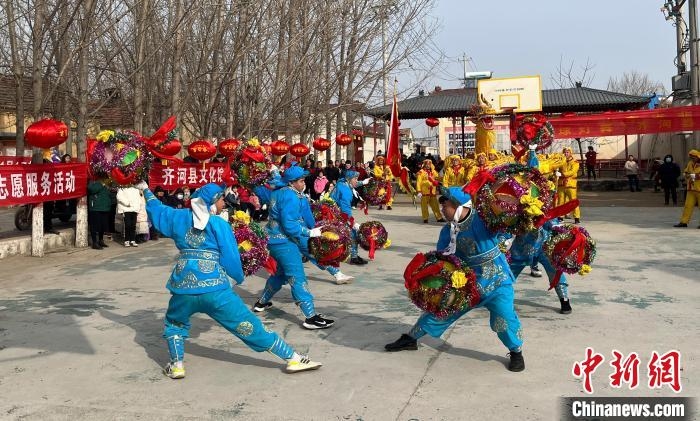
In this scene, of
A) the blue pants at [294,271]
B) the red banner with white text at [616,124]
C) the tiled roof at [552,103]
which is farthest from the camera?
the tiled roof at [552,103]

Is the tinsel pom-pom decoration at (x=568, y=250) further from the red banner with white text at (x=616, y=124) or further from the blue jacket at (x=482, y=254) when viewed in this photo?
the red banner with white text at (x=616, y=124)

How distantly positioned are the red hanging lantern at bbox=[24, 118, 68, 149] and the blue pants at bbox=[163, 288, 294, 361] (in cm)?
525

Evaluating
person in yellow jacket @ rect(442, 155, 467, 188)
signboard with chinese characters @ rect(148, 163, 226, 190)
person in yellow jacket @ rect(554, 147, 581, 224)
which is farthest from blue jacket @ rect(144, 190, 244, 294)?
person in yellow jacket @ rect(554, 147, 581, 224)

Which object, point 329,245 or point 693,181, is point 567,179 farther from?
point 329,245

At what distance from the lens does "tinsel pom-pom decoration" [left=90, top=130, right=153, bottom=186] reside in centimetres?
442

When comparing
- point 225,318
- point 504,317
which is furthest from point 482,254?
point 225,318

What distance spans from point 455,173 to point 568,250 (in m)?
8.03

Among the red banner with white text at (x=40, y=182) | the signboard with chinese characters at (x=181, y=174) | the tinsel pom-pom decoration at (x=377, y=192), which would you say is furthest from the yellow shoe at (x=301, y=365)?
the signboard with chinese characters at (x=181, y=174)

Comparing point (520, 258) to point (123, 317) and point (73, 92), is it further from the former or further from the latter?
point (73, 92)

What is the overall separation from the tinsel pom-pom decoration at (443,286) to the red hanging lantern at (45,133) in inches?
244

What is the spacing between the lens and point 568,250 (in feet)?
18.1

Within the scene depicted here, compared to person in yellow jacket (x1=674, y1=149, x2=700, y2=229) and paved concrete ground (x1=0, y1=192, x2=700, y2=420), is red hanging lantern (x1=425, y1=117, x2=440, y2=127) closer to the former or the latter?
person in yellow jacket (x1=674, y1=149, x2=700, y2=229)

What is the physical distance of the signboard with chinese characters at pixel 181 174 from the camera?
1284cm

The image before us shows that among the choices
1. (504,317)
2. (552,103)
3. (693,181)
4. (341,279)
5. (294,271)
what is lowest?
(341,279)
